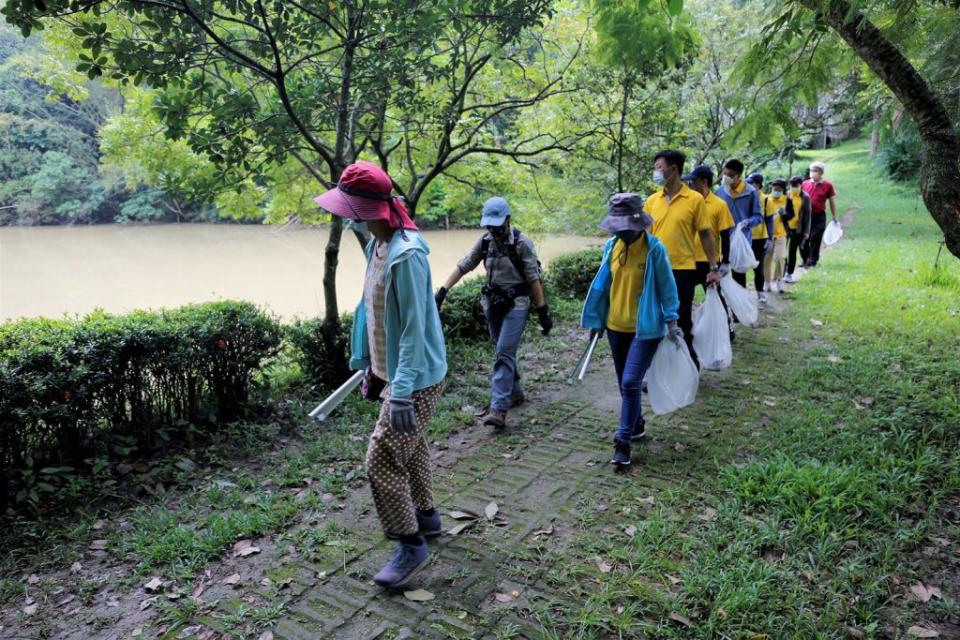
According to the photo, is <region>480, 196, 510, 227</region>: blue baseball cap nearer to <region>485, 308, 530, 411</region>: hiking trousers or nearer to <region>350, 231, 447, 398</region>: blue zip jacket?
<region>485, 308, 530, 411</region>: hiking trousers

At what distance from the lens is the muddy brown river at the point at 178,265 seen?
59.9 feet

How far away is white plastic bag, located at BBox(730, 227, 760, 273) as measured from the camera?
7254 millimetres

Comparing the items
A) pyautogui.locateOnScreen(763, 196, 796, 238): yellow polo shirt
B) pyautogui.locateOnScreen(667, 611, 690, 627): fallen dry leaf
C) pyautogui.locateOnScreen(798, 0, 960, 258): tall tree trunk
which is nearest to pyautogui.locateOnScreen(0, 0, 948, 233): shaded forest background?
pyautogui.locateOnScreen(798, 0, 960, 258): tall tree trunk

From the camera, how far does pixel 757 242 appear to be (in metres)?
8.75

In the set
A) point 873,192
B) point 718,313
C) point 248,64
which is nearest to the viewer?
point 248,64

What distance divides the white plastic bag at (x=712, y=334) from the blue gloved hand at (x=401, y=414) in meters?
3.66

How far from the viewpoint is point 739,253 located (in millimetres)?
7293

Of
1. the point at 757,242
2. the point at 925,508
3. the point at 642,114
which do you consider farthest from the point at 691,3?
the point at 925,508

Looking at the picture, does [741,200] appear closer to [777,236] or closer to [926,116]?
[777,236]

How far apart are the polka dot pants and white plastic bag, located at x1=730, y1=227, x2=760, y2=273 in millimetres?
5165

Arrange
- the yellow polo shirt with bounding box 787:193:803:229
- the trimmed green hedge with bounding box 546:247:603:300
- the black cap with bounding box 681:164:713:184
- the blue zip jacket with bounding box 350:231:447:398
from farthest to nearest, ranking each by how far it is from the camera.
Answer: the yellow polo shirt with bounding box 787:193:803:229, the trimmed green hedge with bounding box 546:247:603:300, the black cap with bounding box 681:164:713:184, the blue zip jacket with bounding box 350:231:447:398

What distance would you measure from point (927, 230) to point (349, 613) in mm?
19229

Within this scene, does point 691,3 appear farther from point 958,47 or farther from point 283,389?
point 283,389

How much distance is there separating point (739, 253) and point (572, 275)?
3237 millimetres
